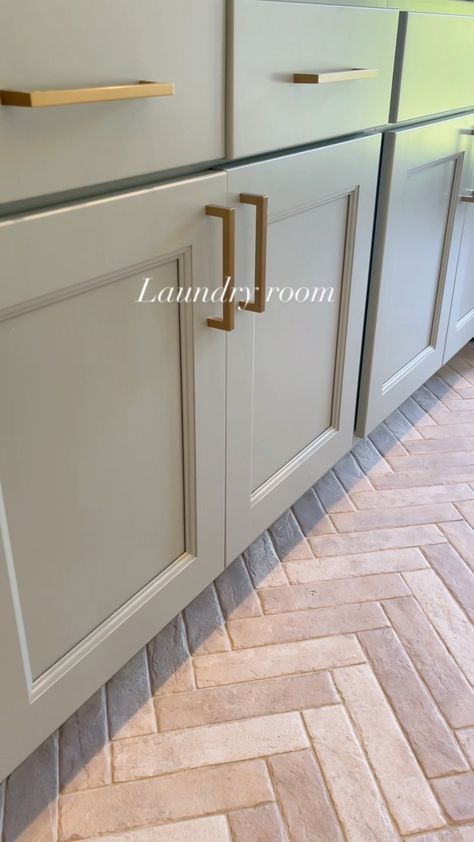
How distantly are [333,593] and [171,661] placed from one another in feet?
1.14

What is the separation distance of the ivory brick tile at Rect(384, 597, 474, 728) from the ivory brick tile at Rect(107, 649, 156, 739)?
459 mm

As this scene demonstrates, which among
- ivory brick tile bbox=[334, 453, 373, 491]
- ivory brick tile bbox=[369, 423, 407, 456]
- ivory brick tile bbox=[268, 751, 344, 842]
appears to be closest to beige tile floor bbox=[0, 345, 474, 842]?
ivory brick tile bbox=[268, 751, 344, 842]

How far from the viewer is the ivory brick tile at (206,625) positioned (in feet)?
4.29

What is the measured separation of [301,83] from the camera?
41.9 inches

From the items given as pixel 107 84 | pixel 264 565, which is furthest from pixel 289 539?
pixel 107 84

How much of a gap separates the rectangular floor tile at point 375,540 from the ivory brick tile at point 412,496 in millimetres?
93

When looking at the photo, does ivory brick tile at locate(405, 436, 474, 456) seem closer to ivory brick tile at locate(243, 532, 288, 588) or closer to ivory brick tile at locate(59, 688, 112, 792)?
ivory brick tile at locate(243, 532, 288, 588)

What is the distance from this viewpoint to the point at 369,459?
1.87 meters

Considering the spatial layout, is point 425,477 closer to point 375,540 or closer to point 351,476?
point 351,476

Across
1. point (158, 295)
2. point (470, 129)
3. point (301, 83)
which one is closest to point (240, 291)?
point (158, 295)

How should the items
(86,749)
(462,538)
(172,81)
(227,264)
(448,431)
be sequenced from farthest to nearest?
1. (448,431)
2. (462,538)
3. (86,749)
4. (227,264)
5. (172,81)

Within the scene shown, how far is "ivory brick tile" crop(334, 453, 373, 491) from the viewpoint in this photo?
1763 mm

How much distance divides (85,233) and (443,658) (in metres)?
0.95

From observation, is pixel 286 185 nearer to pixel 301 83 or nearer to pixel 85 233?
pixel 301 83
